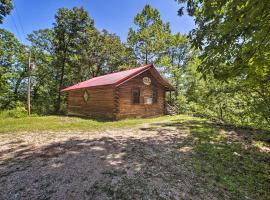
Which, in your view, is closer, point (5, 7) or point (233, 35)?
point (233, 35)

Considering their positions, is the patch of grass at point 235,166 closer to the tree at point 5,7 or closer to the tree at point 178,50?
the tree at point 5,7

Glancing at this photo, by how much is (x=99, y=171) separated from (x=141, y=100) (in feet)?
39.9

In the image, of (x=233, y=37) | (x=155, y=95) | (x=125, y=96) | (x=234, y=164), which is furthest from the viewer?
(x=155, y=95)

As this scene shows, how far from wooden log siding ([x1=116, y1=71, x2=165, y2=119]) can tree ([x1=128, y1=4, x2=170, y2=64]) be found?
14.3 metres

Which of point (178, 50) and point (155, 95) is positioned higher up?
point (178, 50)

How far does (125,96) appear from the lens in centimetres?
1500

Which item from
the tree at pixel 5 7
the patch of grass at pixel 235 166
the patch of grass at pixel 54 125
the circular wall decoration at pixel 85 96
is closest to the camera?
the patch of grass at pixel 235 166

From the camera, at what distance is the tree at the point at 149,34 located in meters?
30.1

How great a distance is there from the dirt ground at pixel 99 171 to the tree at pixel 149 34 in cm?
2607

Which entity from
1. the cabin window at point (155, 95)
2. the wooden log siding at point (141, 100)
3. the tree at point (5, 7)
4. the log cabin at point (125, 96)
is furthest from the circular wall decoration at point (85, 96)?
Answer: the tree at point (5, 7)

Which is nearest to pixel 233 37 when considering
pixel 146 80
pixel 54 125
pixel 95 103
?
pixel 54 125

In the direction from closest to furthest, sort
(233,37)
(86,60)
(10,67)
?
(233,37) < (10,67) < (86,60)

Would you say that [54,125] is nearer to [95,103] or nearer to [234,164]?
[95,103]

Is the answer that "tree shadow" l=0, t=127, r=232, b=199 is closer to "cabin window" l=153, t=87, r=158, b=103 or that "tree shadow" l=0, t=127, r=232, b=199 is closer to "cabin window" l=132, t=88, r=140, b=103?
"cabin window" l=132, t=88, r=140, b=103
